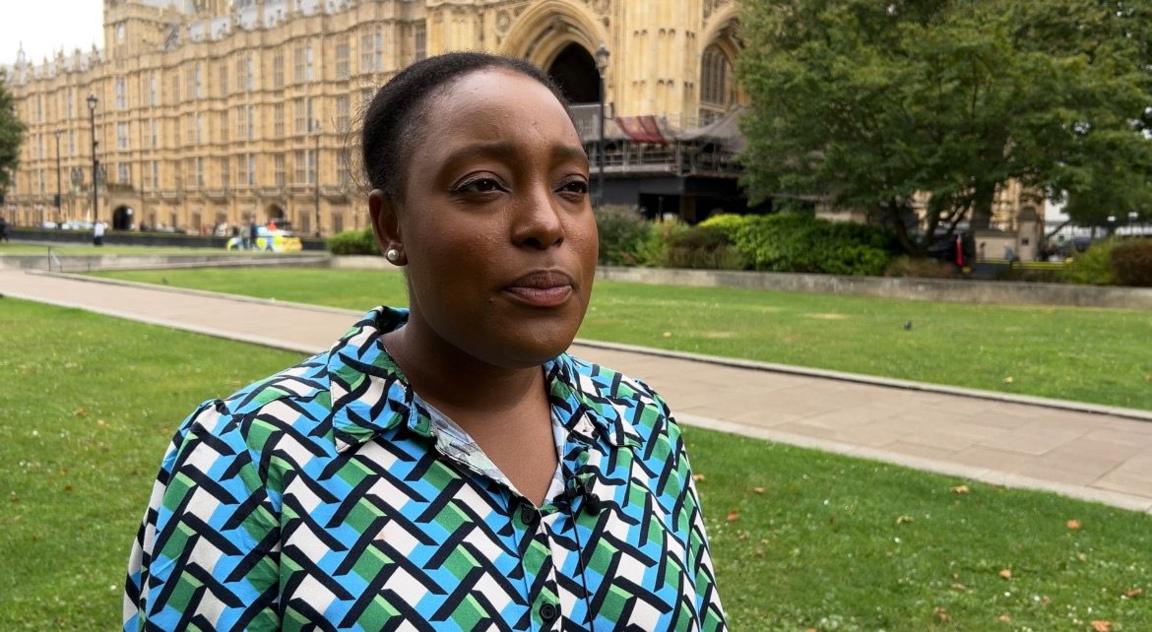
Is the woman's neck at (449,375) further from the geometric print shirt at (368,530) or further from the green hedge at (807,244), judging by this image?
the green hedge at (807,244)

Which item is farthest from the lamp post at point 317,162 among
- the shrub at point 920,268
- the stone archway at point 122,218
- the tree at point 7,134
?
the shrub at point 920,268

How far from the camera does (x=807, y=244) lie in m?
23.9

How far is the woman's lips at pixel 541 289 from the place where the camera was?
1.36 meters

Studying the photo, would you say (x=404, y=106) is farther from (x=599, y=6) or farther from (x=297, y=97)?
(x=297, y=97)

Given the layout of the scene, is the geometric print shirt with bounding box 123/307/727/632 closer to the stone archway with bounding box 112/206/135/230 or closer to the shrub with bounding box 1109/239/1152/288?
the shrub with bounding box 1109/239/1152/288

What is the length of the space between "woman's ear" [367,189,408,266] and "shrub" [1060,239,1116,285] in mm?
21322

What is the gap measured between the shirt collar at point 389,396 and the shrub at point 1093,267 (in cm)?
2100

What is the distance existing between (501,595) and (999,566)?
13.3 ft

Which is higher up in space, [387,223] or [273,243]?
[273,243]

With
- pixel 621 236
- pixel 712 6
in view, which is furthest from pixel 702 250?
pixel 712 6

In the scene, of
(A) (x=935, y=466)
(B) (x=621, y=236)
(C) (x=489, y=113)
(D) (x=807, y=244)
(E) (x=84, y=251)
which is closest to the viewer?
(C) (x=489, y=113)

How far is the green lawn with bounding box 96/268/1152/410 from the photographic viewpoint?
398 inches

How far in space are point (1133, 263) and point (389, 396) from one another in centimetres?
2099

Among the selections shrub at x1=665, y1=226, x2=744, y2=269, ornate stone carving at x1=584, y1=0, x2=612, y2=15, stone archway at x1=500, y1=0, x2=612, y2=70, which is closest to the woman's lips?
shrub at x1=665, y1=226, x2=744, y2=269
